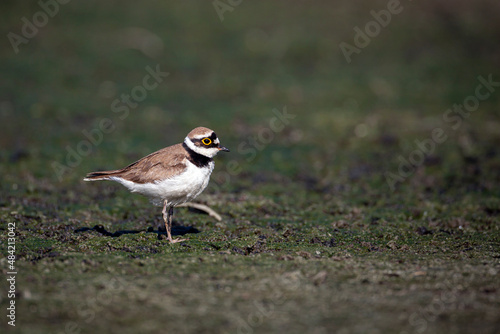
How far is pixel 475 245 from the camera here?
968 centimetres

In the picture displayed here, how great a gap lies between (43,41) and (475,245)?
1769 centimetres

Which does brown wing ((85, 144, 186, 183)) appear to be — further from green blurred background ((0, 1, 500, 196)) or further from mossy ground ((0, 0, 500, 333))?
green blurred background ((0, 1, 500, 196))

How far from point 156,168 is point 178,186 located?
0.53 meters

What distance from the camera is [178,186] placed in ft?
31.5

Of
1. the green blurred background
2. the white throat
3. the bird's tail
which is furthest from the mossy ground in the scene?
the white throat

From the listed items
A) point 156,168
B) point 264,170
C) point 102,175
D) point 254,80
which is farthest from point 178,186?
point 254,80

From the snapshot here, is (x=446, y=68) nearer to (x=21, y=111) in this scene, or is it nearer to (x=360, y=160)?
(x=360, y=160)

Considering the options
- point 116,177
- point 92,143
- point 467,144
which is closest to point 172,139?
point 92,143

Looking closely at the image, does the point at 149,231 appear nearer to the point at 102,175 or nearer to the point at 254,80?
the point at 102,175

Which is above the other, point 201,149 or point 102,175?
point 201,149

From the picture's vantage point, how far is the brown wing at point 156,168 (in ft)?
31.8

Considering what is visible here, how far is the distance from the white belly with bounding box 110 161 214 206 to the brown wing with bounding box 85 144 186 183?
0.27 feet

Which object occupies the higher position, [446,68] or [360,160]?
[446,68]

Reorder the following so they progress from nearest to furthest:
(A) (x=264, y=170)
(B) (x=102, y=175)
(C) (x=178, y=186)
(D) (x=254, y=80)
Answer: (C) (x=178, y=186) → (B) (x=102, y=175) → (A) (x=264, y=170) → (D) (x=254, y=80)
